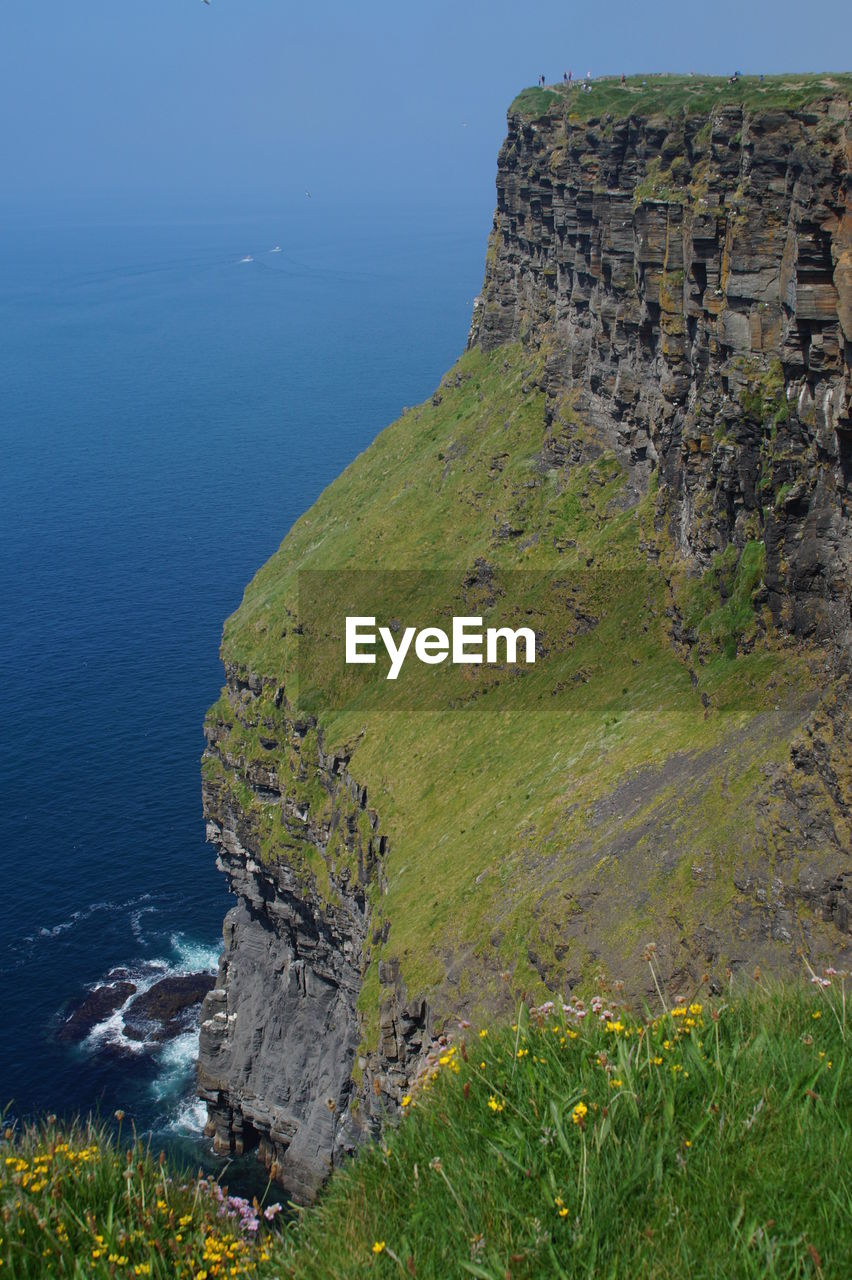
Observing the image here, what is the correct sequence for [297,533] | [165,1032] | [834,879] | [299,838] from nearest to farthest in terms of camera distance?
1. [834,879]
2. [299,838]
3. [165,1032]
4. [297,533]

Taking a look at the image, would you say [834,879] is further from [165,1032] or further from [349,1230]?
[165,1032]

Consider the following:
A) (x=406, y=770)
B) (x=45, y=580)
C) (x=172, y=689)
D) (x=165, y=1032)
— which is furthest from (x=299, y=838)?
(x=45, y=580)

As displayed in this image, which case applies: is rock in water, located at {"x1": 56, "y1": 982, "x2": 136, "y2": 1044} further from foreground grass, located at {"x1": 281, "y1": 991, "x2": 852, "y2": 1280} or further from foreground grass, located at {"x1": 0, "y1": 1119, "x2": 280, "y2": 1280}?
foreground grass, located at {"x1": 281, "y1": 991, "x2": 852, "y2": 1280}

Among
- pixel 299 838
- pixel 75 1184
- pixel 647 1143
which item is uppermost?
pixel 647 1143

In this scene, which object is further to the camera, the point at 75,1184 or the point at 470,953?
the point at 470,953

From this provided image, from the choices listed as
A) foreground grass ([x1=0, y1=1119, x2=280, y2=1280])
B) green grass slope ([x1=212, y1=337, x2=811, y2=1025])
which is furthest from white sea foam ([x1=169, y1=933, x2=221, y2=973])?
foreground grass ([x1=0, y1=1119, x2=280, y2=1280])

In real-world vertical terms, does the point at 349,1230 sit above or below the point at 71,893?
above

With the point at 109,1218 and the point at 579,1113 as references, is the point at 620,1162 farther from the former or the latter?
the point at 109,1218
